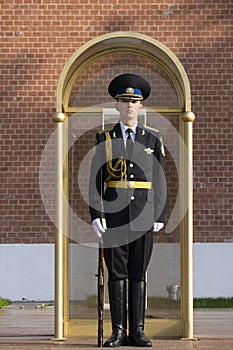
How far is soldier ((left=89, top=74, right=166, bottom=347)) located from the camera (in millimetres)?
6918

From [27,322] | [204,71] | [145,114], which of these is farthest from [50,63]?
[145,114]

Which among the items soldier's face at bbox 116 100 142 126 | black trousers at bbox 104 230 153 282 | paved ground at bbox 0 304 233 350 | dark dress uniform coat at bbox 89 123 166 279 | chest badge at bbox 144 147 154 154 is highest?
soldier's face at bbox 116 100 142 126

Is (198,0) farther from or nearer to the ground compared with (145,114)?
farther from the ground

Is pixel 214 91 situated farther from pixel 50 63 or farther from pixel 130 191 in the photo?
pixel 130 191

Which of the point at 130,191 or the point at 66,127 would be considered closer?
the point at 130,191

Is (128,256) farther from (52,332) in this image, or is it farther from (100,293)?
(52,332)

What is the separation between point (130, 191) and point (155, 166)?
0.89 ft

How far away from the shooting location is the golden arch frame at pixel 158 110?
7316mm

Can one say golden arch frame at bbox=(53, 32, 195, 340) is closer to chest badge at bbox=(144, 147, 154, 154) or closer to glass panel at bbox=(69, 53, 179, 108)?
glass panel at bbox=(69, 53, 179, 108)

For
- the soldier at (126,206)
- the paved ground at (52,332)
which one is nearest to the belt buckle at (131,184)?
the soldier at (126,206)

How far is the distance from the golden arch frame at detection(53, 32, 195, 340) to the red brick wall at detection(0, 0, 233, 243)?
3993 mm

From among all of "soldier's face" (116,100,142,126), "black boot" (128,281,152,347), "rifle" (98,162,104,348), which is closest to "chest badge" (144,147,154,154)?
"soldier's face" (116,100,142,126)

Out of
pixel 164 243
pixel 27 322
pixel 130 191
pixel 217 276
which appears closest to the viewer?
pixel 130 191

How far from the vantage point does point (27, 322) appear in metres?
9.08
